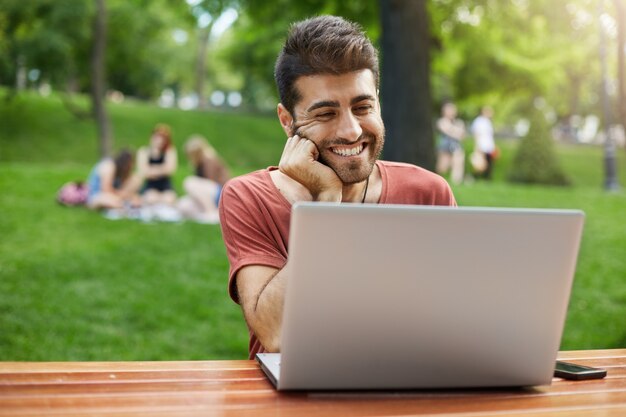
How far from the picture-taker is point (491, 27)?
418 inches

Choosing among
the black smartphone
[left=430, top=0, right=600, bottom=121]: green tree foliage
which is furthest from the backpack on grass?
the black smartphone

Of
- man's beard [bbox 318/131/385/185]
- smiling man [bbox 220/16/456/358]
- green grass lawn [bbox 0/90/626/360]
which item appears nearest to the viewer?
smiling man [bbox 220/16/456/358]

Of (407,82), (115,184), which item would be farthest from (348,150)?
(115,184)

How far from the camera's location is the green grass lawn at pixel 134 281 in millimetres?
6266

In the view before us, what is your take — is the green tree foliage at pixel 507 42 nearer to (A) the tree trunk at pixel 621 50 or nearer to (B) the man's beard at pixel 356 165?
(A) the tree trunk at pixel 621 50

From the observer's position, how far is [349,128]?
253 cm

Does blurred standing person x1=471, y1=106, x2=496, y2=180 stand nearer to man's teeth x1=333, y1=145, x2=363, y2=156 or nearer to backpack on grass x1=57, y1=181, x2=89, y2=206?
backpack on grass x1=57, y1=181, x2=89, y2=206

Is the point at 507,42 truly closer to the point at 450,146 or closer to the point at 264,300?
the point at 450,146

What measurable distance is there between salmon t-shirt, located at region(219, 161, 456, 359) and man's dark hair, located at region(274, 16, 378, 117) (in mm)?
290

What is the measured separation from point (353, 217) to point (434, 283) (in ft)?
0.65

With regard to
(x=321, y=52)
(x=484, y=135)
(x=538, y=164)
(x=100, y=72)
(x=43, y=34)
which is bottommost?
(x=538, y=164)

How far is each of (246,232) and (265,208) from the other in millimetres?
117

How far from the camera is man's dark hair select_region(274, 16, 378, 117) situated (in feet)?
8.23

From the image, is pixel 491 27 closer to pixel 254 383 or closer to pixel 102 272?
pixel 102 272
